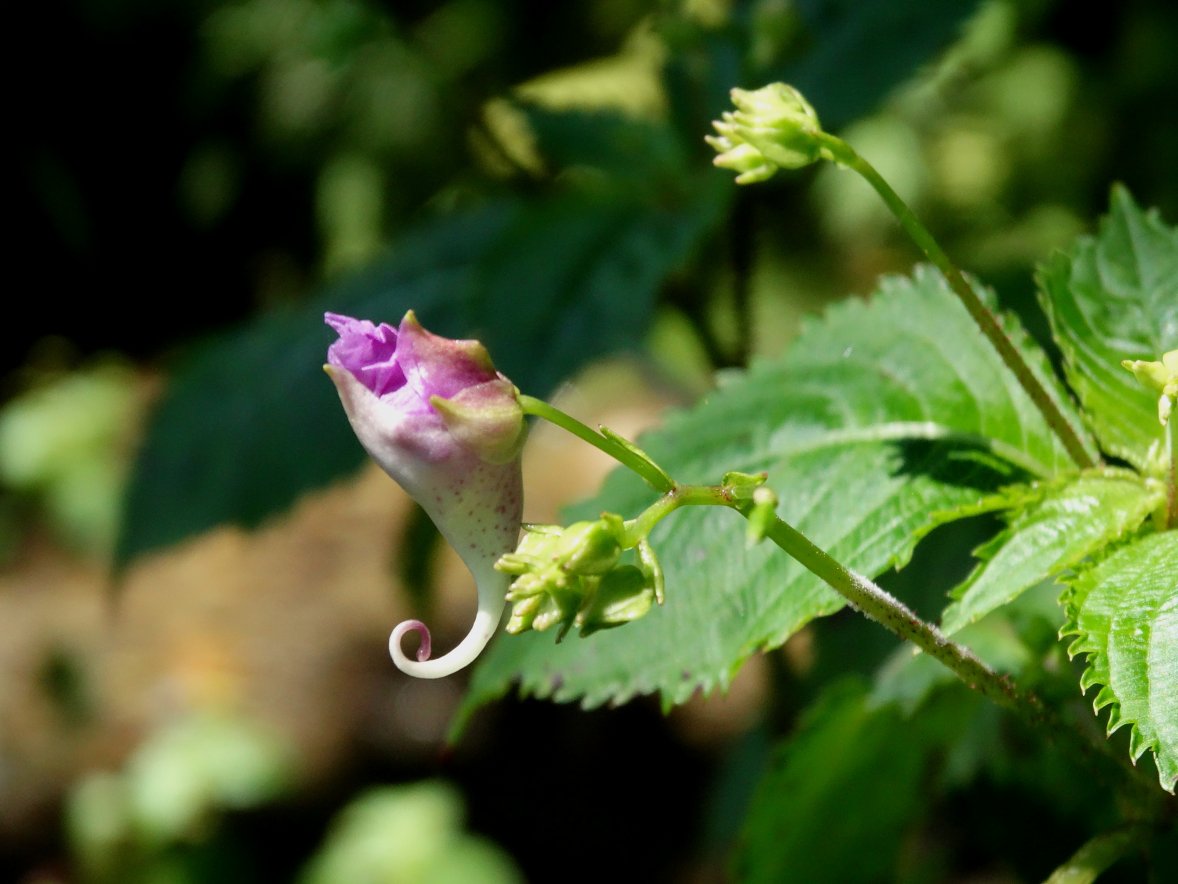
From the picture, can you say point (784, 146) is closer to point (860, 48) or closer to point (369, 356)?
point (369, 356)

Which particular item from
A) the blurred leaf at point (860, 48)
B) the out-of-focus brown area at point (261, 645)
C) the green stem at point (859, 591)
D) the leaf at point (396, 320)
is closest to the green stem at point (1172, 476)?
the green stem at point (859, 591)

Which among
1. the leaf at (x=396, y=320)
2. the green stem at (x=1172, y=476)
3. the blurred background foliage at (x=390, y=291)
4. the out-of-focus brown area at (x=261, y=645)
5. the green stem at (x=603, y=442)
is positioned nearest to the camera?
the green stem at (x=603, y=442)

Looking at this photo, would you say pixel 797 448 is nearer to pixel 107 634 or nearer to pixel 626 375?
pixel 626 375

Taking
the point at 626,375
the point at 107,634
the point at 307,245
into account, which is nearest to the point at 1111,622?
the point at 626,375

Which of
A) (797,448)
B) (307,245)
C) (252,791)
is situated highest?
(797,448)

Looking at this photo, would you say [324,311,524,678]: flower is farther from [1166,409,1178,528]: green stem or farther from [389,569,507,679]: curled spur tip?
[1166,409,1178,528]: green stem

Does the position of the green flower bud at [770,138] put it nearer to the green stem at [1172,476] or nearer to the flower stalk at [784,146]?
the flower stalk at [784,146]
